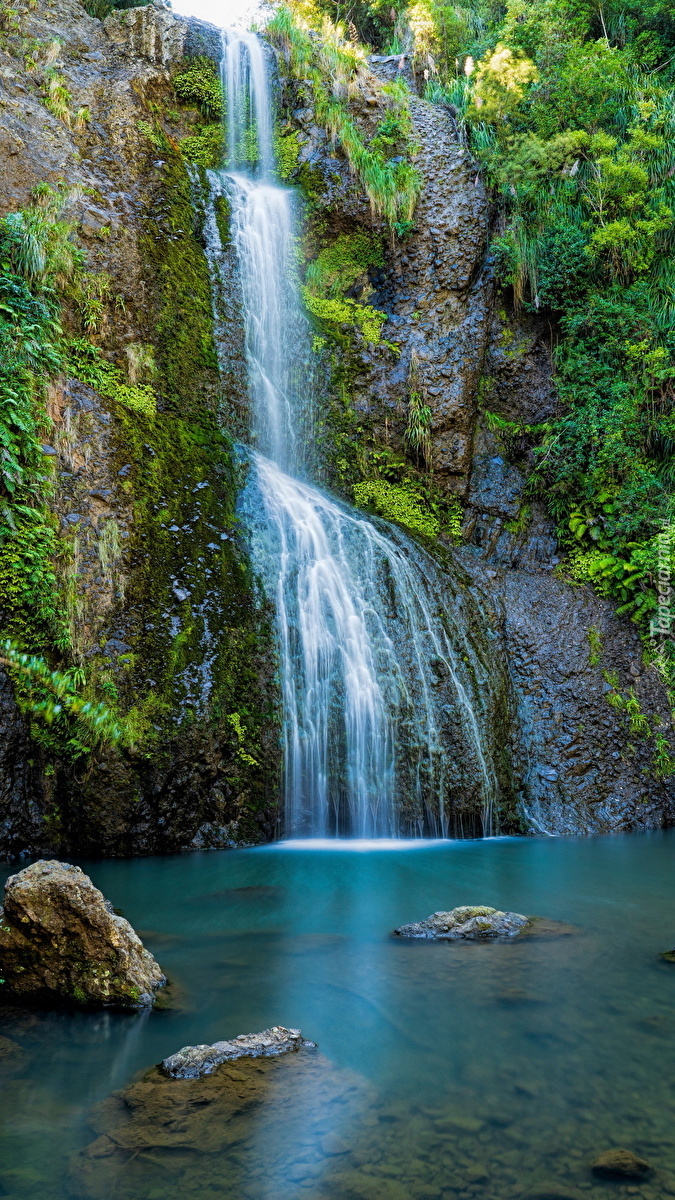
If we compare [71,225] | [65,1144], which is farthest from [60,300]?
[65,1144]

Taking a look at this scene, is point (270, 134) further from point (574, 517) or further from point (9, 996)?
point (9, 996)

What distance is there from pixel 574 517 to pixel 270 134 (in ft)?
31.4

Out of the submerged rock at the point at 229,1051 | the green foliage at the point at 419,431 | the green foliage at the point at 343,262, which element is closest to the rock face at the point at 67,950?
the submerged rock at the point at 229,1051

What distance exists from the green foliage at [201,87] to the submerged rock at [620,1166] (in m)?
16.3

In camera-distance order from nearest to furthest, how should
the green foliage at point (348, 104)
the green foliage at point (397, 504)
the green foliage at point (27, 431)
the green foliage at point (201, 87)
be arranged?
the green foliage at point (27, 431) → the green foliage at point (397, 504) → the green foliage at point (348, 104) → the green foliage at point (201, 87)

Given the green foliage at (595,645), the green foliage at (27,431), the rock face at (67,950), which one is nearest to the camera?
the rock face at (67,950)

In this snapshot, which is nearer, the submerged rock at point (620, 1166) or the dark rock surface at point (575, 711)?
the submerged rock at point (620, 1166)

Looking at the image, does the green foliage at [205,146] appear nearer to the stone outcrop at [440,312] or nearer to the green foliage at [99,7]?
the green foliage at [99,7]

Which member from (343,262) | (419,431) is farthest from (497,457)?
(343,262)

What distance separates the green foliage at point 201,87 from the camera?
13672 mm

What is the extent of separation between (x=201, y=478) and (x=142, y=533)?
131cm

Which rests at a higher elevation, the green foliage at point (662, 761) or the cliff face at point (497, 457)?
the cliff face at point (497, 457)

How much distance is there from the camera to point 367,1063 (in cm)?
280

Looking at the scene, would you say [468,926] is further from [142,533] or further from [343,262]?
[343,262]
